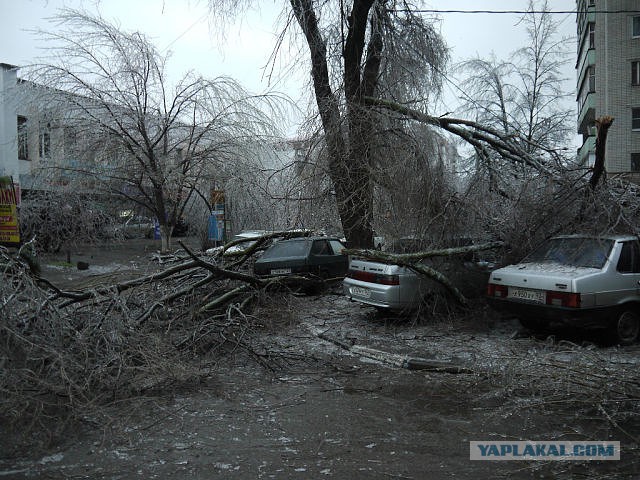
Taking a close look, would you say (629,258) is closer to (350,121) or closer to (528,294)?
(528,294)

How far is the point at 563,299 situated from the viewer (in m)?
6.37

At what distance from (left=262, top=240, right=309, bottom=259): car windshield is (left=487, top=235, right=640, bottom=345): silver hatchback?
4.97 m

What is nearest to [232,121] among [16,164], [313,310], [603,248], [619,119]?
[313,310]

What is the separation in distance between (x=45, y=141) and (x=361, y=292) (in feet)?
50.0

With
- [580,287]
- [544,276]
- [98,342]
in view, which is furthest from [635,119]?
[98,342]

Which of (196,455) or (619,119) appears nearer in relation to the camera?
(196,455)

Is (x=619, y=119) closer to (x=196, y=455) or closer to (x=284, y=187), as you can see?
(x=284, y=187)

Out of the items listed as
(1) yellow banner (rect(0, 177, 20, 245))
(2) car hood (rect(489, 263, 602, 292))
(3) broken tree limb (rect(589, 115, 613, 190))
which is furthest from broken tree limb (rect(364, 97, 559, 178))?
(1) yellow banner (rect(0, 177, 20, 245))

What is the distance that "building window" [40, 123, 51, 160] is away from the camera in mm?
17250

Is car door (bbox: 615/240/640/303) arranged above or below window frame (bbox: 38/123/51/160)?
below

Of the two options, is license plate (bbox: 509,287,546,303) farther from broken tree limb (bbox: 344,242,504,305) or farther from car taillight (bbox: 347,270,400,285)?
car taillight (bbox: 347,270,400,285)

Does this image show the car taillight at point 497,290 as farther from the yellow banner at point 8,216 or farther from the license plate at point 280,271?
the yellow banner at point 8,216

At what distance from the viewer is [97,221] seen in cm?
2078

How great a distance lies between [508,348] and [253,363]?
312cm
